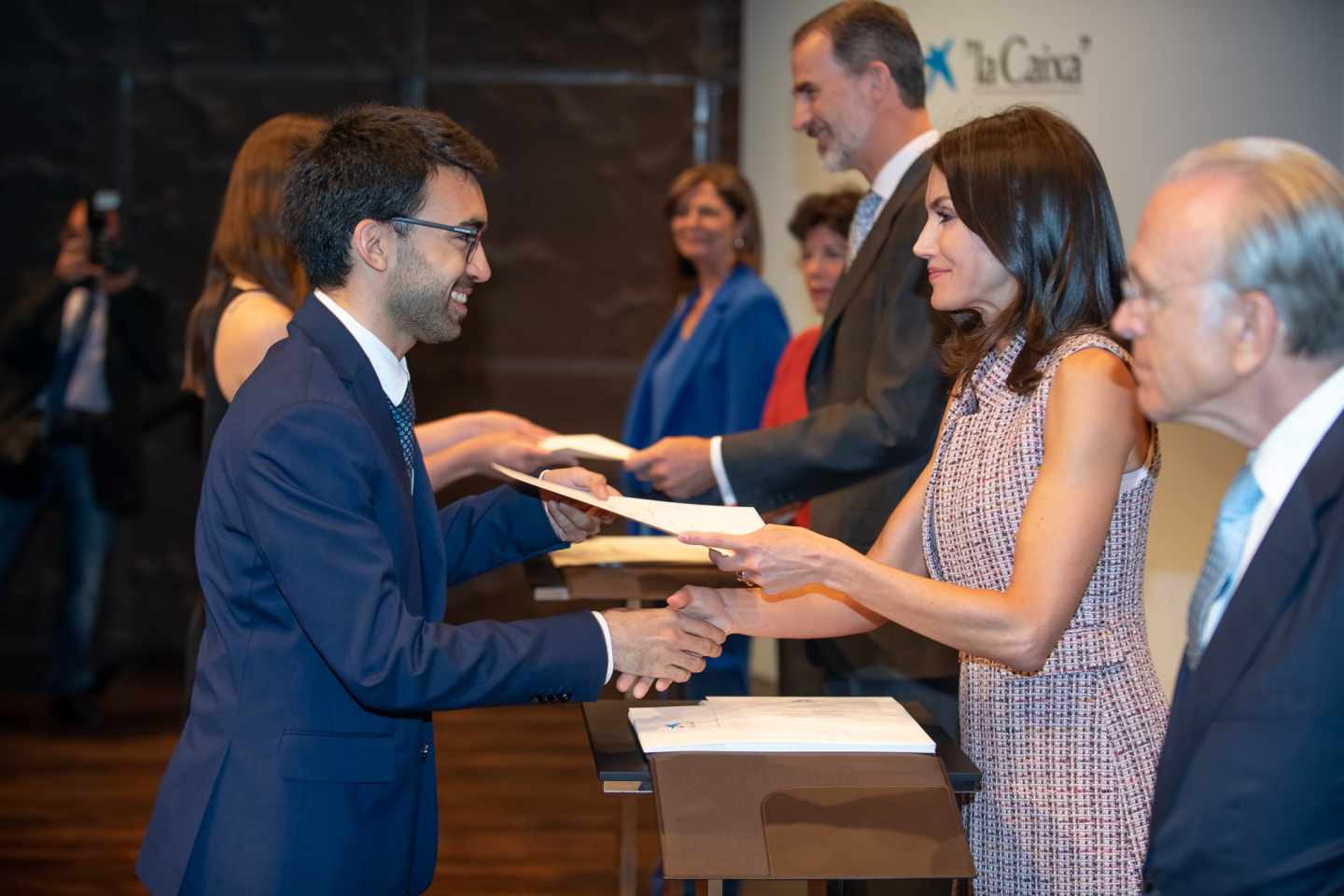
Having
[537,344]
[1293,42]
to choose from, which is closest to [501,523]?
[1293,42]

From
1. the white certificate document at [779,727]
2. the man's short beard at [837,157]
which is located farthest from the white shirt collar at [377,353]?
the man's short beard at [837,157]

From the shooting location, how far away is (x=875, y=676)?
2.88m

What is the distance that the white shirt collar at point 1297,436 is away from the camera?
1.38 m

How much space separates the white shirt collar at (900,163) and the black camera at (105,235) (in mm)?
3411

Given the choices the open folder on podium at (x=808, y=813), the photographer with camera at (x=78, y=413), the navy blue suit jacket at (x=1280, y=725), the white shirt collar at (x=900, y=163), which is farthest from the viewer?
the photographer with camera at (x=78, y=413)

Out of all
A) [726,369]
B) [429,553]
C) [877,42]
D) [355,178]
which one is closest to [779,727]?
[429,553]

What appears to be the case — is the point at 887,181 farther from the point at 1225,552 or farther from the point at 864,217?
the point at 1225,552

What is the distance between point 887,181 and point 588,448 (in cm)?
83

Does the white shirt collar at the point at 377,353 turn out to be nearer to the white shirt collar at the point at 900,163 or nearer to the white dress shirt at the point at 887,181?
the white dress shirt at the point at 887,181

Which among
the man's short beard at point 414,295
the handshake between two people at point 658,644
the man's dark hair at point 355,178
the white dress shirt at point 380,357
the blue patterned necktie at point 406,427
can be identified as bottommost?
the handshake between two people at point 658,644

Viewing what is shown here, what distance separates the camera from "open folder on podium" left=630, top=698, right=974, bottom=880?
1.61 m

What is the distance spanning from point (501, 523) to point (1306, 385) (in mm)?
1364

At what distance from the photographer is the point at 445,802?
465cm

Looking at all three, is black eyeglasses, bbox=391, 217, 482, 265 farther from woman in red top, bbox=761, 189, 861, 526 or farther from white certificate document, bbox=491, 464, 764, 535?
woman in red top, bbox=761, 189, 861, 526
